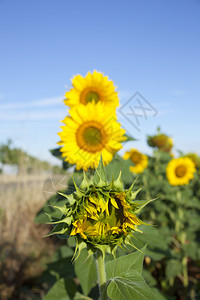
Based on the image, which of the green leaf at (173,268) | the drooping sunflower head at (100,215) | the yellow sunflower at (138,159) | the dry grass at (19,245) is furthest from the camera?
the dry grass at (19,245)

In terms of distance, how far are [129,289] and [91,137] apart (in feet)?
2.64

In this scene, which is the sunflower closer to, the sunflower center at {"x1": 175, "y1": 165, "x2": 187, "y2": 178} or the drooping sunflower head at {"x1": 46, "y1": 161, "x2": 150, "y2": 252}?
the drooping sunflower head at {"x1": 46, "y1": 161, "x2": 150, "y2": 252}

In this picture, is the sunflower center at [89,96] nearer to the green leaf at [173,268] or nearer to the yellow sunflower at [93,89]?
the yellow sunflower at [93,89]

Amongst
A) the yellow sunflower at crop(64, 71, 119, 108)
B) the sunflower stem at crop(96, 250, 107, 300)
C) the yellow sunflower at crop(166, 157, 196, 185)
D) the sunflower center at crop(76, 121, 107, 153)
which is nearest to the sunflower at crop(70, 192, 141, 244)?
the sunflower stem at crop(96, 250, 107, 300)

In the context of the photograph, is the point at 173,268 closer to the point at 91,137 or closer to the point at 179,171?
the point at 179,171

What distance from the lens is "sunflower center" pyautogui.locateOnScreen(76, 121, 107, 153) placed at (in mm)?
1355

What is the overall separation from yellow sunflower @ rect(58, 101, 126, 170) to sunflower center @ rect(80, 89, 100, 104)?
0.10 m

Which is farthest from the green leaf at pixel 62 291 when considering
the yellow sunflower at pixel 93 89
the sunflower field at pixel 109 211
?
the yellow sunflower at pixel 93 89

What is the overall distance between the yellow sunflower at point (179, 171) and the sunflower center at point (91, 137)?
177cm

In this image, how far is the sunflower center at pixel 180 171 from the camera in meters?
2.98

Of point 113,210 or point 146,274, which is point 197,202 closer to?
point 146,274

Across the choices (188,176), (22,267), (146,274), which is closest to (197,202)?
(188,176)

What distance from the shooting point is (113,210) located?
0.68 meters

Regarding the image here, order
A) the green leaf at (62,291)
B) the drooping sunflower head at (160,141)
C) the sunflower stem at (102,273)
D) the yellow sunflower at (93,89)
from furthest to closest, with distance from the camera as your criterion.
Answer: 1. the drooping sunflower head at (160,141)
2. the yellow sunflower at (93,89)
3. the green leaf at (62,291)
4. the sunflower stem at (102,273)
